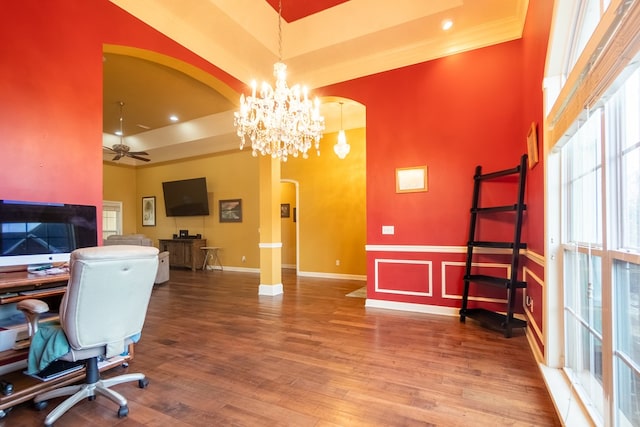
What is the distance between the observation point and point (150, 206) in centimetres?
945

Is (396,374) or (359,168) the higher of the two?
(359,168)

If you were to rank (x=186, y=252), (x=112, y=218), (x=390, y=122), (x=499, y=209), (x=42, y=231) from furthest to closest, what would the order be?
1. (x=112, y=218)
2. (x=186, y=252)
3. (x=390, y=122)
4. (x=499, y=209)
5. (x=42, y=231)

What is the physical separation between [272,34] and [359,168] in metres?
3.28

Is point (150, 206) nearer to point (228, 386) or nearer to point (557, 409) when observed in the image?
point (228, 386)

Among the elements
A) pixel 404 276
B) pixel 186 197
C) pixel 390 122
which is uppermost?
pixel 390 122

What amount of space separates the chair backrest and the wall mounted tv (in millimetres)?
6848

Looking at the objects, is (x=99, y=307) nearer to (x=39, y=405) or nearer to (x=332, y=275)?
(x=39, y=405)

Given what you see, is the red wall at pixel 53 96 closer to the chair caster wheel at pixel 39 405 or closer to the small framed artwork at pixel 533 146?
the chair caster wheel at pixel 39 405

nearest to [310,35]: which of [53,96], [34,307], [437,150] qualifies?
[437,150]

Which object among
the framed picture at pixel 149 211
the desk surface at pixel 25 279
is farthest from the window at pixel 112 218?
the desk surface at pixel 25 279

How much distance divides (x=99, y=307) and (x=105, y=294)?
0.08m

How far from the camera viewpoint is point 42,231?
7.40 ft

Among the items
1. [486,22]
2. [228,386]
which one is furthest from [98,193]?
[486,22]

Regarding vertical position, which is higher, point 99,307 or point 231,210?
point 231,210
